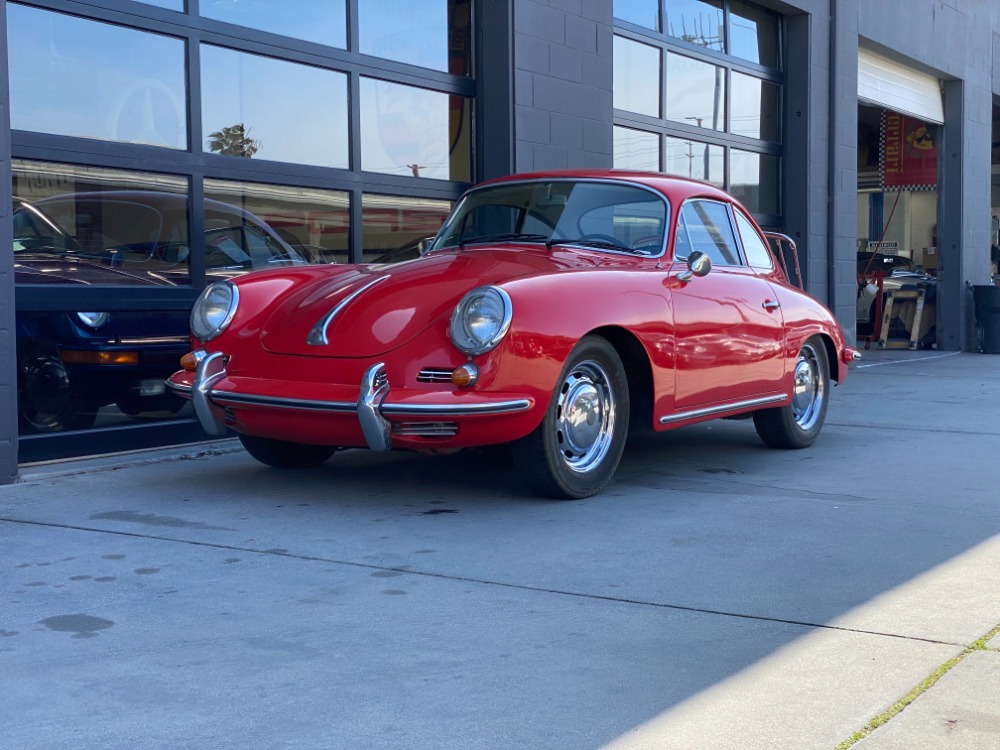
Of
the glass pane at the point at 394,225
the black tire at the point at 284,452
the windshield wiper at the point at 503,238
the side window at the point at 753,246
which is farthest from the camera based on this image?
the glass pane at the point at 394,225

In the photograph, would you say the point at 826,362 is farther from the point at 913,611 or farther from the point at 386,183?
the point at 913,611

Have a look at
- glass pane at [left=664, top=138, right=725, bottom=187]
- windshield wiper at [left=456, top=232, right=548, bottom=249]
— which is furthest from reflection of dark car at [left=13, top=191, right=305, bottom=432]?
glass pane at [left=664, top=138, right=725, bottom=187]

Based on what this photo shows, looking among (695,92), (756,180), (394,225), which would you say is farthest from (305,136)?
(756,180)

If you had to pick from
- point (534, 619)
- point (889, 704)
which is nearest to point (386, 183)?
point (534, 619)

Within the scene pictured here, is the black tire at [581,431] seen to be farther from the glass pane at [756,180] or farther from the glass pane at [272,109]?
the glass pane at [756,180]

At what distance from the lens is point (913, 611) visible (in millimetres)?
3514

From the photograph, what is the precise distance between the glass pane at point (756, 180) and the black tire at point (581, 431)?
25.0 ft

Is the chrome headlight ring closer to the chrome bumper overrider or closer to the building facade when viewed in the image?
the building facade

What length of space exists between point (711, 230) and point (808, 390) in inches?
50.5

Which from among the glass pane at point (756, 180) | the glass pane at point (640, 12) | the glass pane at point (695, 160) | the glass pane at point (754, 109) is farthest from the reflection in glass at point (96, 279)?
the glass pane at point (754, 109)

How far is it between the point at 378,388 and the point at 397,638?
1590mm

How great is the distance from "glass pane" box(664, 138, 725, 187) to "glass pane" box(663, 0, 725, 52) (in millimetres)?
974

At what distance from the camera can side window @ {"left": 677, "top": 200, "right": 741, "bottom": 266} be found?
6160mm

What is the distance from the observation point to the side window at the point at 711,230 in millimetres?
6160
